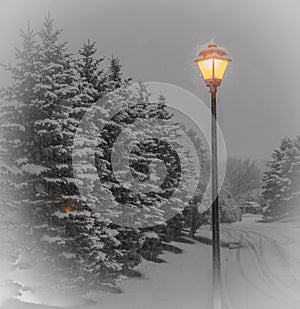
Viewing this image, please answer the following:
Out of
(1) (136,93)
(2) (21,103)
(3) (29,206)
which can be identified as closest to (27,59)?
(2) (21,103)

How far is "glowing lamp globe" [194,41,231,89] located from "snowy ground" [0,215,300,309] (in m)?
6.19

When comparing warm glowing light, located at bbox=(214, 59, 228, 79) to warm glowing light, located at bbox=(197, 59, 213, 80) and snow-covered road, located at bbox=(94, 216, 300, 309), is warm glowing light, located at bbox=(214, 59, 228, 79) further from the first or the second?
snow-covered road, located at bbox=(94, 216, 300, 309)

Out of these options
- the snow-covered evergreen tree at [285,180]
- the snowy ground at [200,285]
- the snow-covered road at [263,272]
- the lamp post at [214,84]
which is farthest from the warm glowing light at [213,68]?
the snow-covered evergreen tree at [285,180]

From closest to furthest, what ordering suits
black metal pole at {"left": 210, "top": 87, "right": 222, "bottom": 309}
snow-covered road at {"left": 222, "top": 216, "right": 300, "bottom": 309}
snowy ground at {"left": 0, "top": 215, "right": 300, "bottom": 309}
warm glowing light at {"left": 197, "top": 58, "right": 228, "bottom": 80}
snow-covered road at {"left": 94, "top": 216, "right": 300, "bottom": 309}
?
black metal pole at {"left": 210, "top": 87, "right": 222, "bottom": 309} → warm glowing light at {"left": 197, "top": 58, "right": 228, "bottom": 80} → snowy ground at {"left": 0, "top": 215, "right": 300, "bottom": 309} → snow-covered road at {"left": 94, "top": 216, "right": 300, "bottom": 309} → snow-covered road at {"left": 222, "top": 216, "right": 300, "bottom": 309}

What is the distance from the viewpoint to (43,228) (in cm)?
1641

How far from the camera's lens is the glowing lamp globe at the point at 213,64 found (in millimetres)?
8906

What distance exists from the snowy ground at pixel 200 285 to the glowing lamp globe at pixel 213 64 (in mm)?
6192

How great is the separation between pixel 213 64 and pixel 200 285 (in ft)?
59.3

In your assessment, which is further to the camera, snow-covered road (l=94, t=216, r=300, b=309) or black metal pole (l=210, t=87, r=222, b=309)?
snow-covered road (l=94, t=216, r=300, b=309)

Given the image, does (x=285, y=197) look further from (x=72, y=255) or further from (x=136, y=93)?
(x=72, y=255)

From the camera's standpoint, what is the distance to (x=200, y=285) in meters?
24.6

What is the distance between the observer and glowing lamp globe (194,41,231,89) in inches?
351

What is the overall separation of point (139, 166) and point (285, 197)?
38582 millimetres

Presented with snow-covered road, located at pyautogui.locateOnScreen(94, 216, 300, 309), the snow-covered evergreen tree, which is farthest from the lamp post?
the snow-covered evergreen tree
